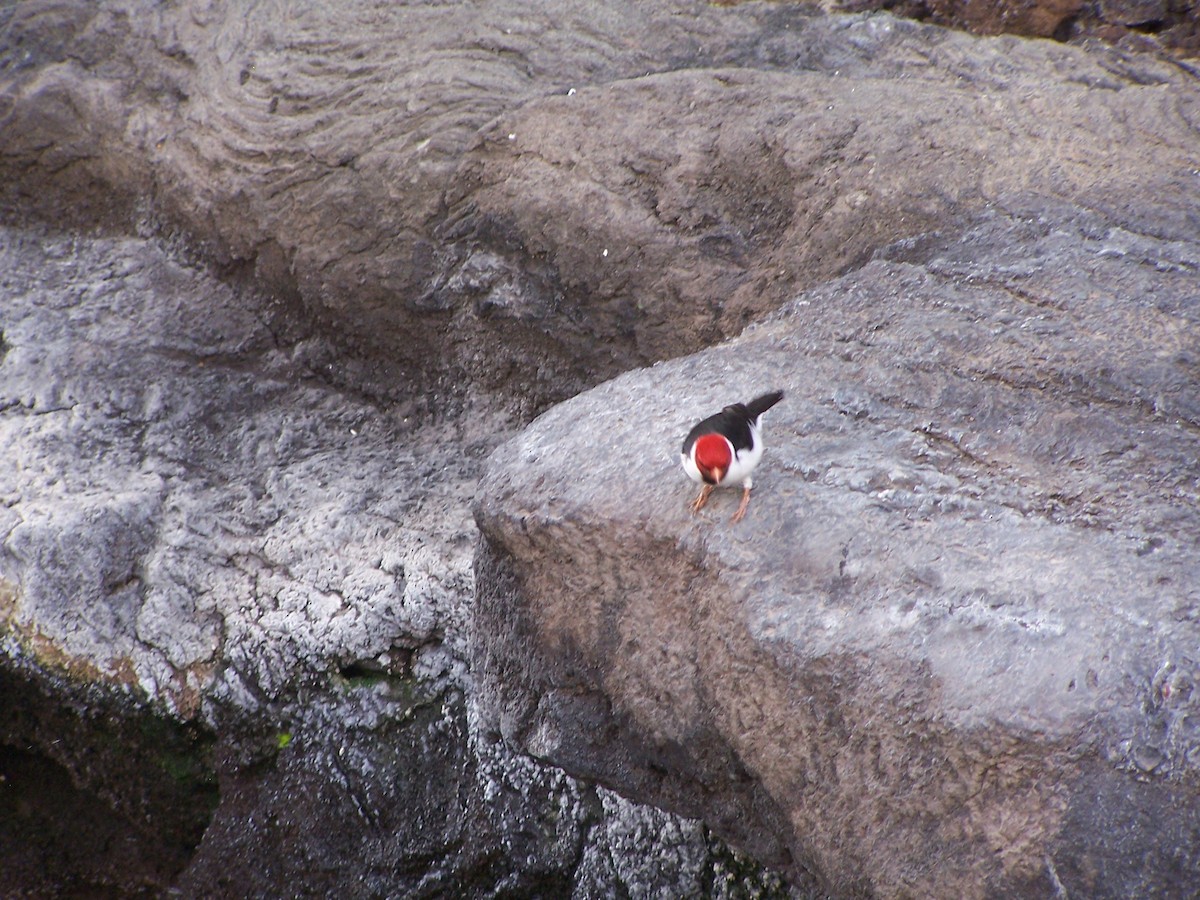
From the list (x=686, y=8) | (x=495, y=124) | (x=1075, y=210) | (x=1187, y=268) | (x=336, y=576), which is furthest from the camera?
(x=686, y=8)

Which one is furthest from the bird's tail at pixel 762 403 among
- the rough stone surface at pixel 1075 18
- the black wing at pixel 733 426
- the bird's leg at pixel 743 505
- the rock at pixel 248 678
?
the rough stone surface at pixel 1075 18

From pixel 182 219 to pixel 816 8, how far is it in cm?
276

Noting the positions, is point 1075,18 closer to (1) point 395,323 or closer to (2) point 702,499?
(1) point 395,323

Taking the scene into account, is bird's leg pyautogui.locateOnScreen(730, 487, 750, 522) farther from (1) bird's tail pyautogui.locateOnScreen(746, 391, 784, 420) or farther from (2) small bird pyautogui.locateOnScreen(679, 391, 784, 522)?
(1) bird's tail pyautogui.locateOnScreen(746, 391, 784, 420)

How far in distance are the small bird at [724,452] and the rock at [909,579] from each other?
0.18 ft

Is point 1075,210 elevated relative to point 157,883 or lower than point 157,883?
elevated

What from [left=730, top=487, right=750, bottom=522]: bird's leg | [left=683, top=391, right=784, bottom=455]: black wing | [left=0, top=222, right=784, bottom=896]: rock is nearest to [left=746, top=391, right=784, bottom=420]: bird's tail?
[left=683, top=391, right=784, bottom=455]: black wing

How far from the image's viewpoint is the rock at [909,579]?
1.79 metres

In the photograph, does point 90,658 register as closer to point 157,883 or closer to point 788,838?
point 157,883

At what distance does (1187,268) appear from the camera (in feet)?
9.10

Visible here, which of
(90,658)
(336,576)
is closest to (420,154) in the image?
(336,576)

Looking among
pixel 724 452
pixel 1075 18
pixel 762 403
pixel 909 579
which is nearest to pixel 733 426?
pixel 724 452

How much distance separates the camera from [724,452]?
Answer: 210 cm

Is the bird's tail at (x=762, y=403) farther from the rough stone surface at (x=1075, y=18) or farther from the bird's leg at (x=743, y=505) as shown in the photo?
the rough stone surface at (x=1075, y=18)
